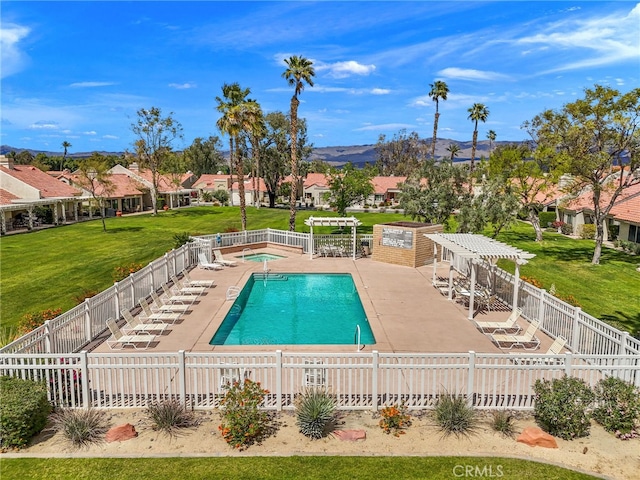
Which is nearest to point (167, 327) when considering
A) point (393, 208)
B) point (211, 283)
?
point (211, 283)

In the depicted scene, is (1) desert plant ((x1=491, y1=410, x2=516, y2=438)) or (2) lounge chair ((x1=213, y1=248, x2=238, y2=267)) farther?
(2) lounge chair ((x1=213, y1=248, x2=238, y2=267))

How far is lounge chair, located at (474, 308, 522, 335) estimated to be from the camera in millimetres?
13561

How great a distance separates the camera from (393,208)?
67.4 metres

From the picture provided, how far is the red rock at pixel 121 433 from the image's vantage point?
8.09 m

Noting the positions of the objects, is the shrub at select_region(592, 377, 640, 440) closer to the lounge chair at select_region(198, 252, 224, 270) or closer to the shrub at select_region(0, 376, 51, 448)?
the shrub at select_region(0, 376, 51, 448)

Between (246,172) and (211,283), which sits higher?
(246,172)

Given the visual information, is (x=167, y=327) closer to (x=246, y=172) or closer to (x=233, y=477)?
(x=233, y=477)

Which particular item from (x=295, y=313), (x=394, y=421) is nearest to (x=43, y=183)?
(x=295, y=313)

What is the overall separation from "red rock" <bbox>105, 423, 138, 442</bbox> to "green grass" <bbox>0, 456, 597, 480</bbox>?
57 cm

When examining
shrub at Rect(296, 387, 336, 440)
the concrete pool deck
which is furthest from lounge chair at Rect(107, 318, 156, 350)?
shrub at Rect(296, 387, 336, 440)

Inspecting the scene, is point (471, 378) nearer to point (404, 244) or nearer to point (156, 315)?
point (156, 315)

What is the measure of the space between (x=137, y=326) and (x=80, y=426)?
18.3 ft

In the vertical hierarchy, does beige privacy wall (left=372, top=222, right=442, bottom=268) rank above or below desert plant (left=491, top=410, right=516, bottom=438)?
above

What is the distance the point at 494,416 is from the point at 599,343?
455 cm
